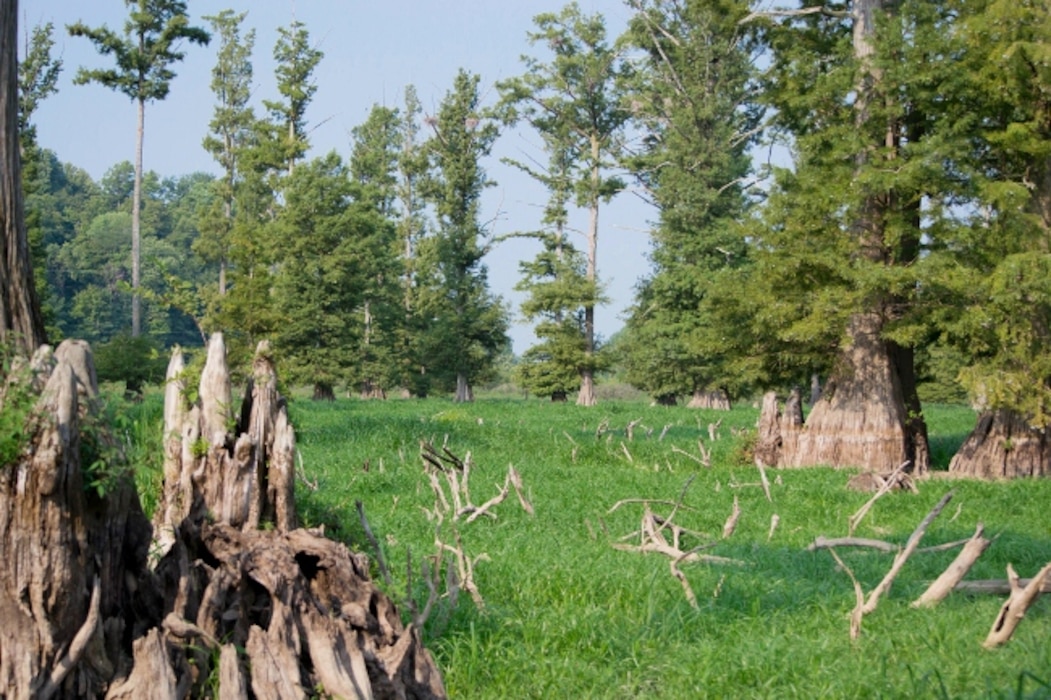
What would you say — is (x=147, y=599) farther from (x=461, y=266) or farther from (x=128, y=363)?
(x=461, y=266)

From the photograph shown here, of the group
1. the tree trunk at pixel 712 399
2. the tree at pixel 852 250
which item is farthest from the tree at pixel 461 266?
the tree at pixel 852 250

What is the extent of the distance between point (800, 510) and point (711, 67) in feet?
97.9

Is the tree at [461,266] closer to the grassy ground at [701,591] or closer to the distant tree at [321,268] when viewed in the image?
the distant tree at [321,268]

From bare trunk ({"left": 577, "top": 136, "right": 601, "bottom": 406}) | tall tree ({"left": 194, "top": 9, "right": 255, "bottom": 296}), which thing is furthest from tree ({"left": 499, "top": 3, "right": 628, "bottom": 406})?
tall tree ({"left": 194, "top": 9, "right": 255, "bottom": 296})

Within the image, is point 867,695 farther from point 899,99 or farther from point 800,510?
point 899,99

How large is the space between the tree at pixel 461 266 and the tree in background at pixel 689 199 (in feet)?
23.4

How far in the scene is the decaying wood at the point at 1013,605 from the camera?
18.8ft

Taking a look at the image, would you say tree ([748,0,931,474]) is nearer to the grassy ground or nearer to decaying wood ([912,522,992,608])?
the grassy ground

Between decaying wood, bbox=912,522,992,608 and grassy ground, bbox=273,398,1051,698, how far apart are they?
0.42 ft

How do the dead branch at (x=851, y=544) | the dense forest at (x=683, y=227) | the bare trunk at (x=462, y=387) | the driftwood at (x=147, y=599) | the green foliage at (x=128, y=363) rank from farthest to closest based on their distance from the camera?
the bare trunk at (x=462, y=387)
the green foliage at (x=128, y=363)
the dense forest at (x=683, y=227)
the dead branch at (x=851, y=544)
the driftwood at (x=147, y=599)

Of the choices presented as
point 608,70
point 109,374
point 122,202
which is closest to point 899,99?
point 109,374

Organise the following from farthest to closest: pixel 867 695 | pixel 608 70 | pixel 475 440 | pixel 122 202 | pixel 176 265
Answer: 1. pixel 122 202
2. pixel 176 265
3. pixel 608 70
4. pixel 475 440
5. pixel 867 695

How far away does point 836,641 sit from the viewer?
6.70 m

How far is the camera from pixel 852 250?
15.7 metres
